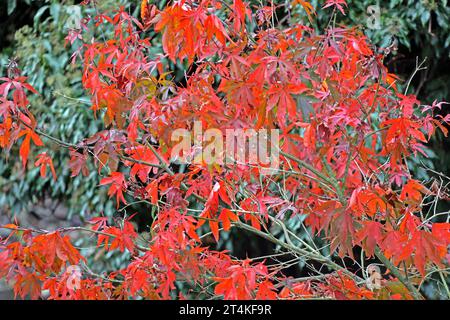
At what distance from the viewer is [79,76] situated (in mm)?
3719

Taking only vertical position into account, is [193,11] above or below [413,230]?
above

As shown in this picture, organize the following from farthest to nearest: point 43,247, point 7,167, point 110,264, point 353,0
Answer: point 7,167 < point 110,264 < point 353,0 < point 43,247

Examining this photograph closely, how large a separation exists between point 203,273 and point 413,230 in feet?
2.54

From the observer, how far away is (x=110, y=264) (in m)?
3.79

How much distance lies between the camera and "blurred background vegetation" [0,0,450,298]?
337 cm

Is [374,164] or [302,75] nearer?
[302,75]

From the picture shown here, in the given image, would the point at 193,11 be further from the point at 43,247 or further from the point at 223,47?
the point at 43,247

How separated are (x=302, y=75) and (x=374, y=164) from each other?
61 cm

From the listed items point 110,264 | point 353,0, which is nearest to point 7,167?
point 110,264

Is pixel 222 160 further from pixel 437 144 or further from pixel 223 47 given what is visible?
pixel 437 144

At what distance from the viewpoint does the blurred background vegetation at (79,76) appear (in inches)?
132

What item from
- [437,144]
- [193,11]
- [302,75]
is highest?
[193,11]

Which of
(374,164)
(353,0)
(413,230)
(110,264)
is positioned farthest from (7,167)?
(413,230)
